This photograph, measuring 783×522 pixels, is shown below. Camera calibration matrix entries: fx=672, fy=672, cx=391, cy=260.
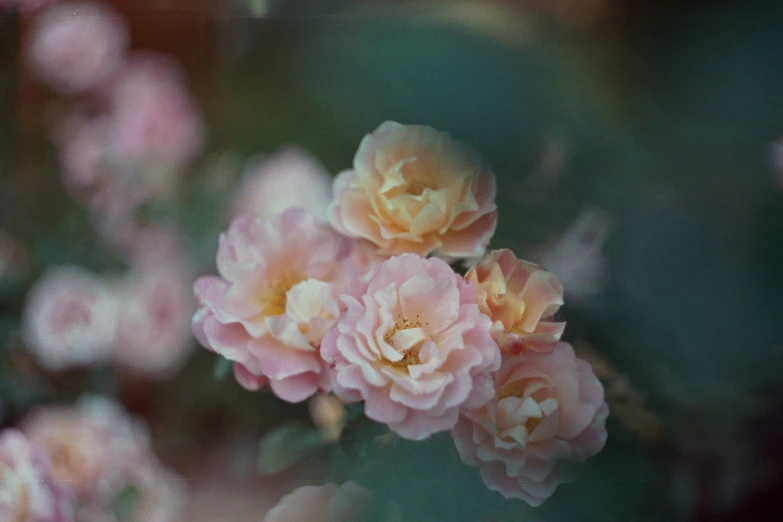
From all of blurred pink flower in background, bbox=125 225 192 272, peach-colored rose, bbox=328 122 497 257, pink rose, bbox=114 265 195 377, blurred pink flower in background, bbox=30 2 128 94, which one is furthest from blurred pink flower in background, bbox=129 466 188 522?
blurred pink flower in background, bbox=30 2 128 94

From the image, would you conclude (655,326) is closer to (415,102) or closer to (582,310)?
(582,310)

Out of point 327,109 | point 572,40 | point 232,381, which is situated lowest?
point 232,381

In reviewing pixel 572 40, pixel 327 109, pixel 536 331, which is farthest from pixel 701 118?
pixel 327 109

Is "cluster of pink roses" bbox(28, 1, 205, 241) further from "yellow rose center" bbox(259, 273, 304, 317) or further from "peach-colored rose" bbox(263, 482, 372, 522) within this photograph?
"peach-colored rose" bbox(263, 482, 372, 522)

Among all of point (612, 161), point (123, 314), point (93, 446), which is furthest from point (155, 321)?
point (612, 161)

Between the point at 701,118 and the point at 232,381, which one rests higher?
the point at 701,118
